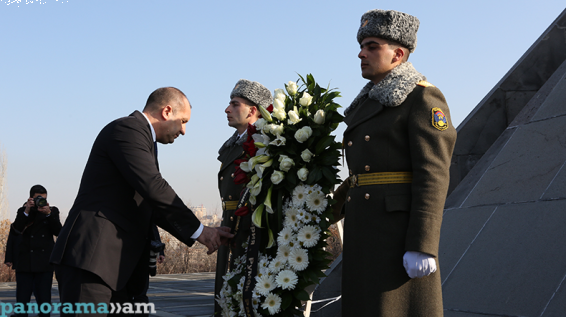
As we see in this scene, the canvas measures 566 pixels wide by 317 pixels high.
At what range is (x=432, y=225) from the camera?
8.49 ft

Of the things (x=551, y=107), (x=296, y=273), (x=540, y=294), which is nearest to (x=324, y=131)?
(x=296, y=273)

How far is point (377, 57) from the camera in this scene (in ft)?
9.88

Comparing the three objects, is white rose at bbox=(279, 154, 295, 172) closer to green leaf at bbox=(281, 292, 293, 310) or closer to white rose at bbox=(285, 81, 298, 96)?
white rose at bbox=(285, 81, 298, 96)

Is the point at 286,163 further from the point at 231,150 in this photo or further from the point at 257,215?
the point at 231,150

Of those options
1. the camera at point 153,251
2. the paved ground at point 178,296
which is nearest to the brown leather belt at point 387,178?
the camera at point 153,251

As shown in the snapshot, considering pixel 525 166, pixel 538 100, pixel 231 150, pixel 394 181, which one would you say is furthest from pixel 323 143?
pixel 538 100

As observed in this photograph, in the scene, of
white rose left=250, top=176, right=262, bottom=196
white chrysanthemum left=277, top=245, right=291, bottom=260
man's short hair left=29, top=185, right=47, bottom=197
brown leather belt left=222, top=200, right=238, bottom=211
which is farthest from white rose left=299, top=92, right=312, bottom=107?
man's short hair left=29, top=185, right=47, bottom=197

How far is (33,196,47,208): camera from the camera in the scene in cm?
742

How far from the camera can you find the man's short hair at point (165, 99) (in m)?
3.65

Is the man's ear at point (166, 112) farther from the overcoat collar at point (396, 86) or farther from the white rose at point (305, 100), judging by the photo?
the overcoat collar at point (396, 86)

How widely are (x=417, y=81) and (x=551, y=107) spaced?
127 inches

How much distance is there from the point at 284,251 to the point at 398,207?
78cm

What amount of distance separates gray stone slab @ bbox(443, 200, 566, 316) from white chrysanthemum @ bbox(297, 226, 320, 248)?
6.31 feet

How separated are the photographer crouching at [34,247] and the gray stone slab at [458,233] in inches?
215
